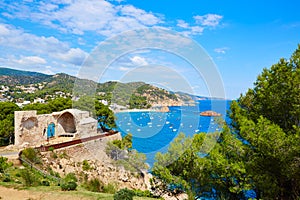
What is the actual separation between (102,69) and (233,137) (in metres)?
5.08

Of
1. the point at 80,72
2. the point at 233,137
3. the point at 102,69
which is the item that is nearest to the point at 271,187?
the point at 233,137

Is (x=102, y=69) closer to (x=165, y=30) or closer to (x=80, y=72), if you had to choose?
(x=80, y=72)

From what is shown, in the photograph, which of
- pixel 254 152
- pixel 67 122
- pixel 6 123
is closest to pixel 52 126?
pixel 67 122

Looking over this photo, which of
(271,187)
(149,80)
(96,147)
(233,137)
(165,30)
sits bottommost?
(96,147)

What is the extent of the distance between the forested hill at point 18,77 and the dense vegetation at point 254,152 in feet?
259

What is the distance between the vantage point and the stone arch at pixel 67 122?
2091cm

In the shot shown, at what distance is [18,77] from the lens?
8925 centimetres

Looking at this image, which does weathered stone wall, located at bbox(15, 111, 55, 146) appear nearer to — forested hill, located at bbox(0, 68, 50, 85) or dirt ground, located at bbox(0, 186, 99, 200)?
dirt ground, located at bbox(0, 186, 99, 200)

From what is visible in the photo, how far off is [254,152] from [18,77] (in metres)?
97.6

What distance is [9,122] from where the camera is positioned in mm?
17750

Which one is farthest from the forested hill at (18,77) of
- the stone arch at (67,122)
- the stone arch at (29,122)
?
the stone arch at (29,122)

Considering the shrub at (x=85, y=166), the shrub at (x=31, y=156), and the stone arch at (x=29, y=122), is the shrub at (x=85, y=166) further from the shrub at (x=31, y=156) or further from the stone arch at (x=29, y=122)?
the stone arch at (x=29, y=122)

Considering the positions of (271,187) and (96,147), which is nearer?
(271,187)

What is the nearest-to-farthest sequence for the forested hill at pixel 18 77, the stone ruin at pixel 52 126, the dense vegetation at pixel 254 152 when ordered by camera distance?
1. the dense vegetation at pixel 254 152
2. the stone ruin at pixel 52 126
3. the forested hill at pixel 18 77
